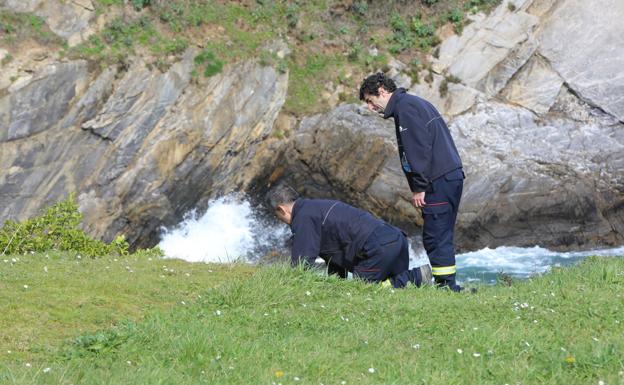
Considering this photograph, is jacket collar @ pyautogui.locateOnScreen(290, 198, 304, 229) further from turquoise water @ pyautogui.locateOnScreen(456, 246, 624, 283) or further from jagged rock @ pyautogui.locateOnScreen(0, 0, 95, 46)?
jagged rock @ pyautogui.locateOnScreen(0, 0, 95, 46)

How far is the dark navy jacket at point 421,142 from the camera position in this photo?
8641 mm

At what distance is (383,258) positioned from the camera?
8.16 m

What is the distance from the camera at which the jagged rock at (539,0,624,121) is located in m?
21.2

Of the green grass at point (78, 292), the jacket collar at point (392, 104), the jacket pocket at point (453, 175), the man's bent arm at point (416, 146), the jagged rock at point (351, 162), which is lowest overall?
the jagged rock at point (351, 162)

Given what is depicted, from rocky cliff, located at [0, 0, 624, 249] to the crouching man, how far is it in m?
9.83

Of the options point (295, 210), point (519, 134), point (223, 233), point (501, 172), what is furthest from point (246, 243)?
point (295, 210)

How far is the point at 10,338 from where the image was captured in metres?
6.00

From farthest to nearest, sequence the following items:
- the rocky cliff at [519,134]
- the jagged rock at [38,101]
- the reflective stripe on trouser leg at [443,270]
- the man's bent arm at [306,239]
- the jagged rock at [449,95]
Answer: the jagged rock at [449,95] → the rocky cliff at [519,134] → the jagged rock at [38,101] → the reflective stripe on trouser leg at [443,270] → the man's bent arm at [306,239]

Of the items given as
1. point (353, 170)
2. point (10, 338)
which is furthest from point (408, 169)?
point (353, 170)

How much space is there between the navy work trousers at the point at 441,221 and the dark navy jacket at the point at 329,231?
2.22ft

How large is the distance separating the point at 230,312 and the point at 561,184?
13402 mm

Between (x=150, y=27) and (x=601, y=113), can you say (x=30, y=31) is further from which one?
(x=601, y=113)

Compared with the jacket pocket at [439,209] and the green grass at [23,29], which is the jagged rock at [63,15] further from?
the jacket pocket at [439,209]

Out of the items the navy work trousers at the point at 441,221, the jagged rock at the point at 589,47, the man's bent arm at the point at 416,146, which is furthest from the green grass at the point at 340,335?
the jagged rock at the point at 589,47
